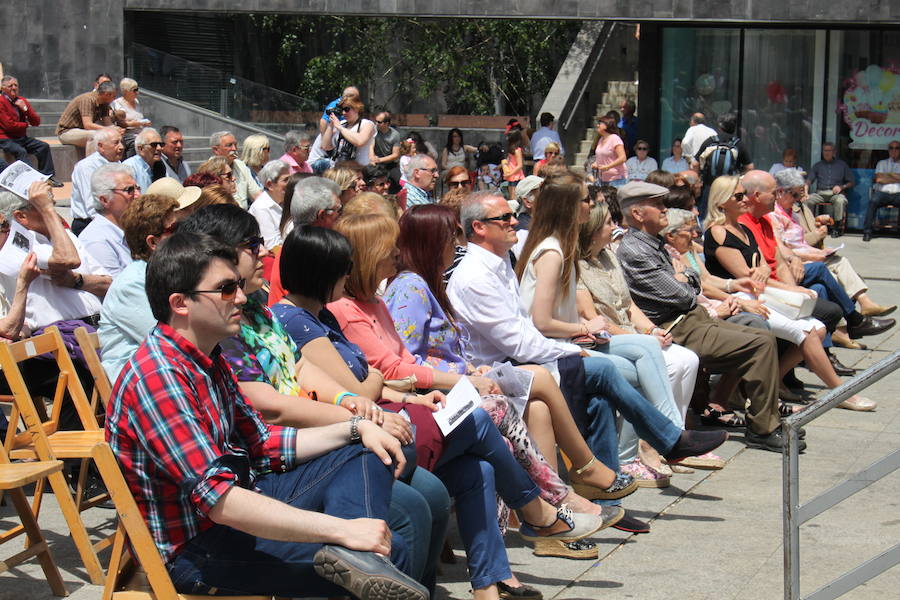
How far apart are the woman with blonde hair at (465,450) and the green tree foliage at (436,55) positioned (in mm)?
21257

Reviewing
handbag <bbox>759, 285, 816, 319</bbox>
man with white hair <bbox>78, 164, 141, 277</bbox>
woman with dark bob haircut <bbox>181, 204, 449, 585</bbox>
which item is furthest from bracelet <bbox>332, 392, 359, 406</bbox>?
handbag <bbox>759, 285, 816, 319</bbox>

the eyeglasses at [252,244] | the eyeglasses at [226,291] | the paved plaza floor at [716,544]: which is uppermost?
the eyeglasses at [252,244]

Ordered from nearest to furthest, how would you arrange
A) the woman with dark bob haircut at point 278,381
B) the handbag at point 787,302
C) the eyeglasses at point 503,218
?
the woman with dark bob haircut at point 278,381 < the eyeglasses at point 503,218 < the handbag at point 787,302

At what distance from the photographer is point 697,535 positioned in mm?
5102

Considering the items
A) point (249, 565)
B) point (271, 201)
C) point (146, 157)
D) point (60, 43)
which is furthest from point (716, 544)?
point (60, 43)

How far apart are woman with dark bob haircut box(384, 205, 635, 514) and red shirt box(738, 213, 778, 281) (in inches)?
137

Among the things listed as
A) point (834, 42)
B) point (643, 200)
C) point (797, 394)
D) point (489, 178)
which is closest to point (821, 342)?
point (797, 394)

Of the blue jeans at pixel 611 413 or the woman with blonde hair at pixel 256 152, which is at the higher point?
the woman with blonde hair at pixel 256 152

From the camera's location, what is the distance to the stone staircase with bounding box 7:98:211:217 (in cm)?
1519

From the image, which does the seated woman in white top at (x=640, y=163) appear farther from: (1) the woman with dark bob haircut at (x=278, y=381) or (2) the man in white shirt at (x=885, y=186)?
(1) the woman with dark bob haircut at (x=278, y=381)

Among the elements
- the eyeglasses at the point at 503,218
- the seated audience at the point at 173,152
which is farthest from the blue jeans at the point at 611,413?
the seated audience at the point at 173,152

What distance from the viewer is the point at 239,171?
984cm

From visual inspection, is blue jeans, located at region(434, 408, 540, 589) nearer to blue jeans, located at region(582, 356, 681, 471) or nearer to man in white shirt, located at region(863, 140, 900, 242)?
blue jeans, located at region(582, 356, 681, 471)

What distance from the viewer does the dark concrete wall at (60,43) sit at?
802 inches
